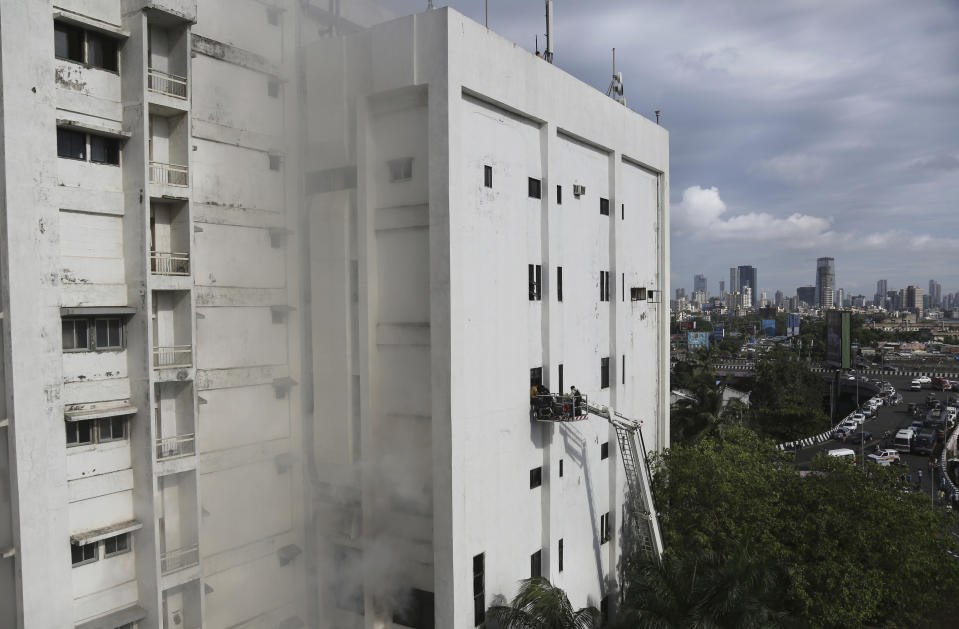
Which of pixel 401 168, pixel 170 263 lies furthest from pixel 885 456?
pixel 170 263

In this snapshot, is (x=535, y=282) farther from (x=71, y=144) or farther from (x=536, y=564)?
(x=71, y=144)

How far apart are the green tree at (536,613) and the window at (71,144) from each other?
1122 cm

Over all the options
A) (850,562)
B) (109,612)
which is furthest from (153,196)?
(850,562)

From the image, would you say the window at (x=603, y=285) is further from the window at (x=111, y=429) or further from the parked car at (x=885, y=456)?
the parked car at (x=885, y=456)

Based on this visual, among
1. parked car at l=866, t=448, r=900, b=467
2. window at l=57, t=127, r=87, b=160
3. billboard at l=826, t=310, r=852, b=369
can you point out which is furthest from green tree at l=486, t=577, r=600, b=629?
billboard at l=826, t=310, r=852, b=369

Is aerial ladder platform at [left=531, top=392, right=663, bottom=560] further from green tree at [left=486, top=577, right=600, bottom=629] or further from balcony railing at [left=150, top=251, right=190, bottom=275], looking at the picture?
balcony railing at [left=150, top=251, right=190, bottom=275]

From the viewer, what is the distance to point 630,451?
675 inches

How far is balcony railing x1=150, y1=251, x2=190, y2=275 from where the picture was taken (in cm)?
1113

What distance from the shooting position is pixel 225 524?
1214 centimetres

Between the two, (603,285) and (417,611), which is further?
(603,285)

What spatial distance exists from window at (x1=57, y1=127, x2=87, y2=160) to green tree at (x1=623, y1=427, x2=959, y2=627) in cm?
1337

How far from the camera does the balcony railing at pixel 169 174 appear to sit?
11.1 meters

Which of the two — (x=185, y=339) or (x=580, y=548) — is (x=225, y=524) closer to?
(x=185, y=339)

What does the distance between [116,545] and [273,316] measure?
4953 millimetres
